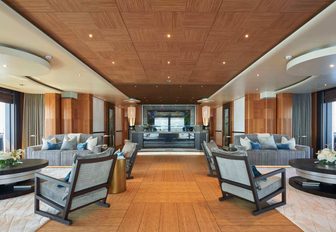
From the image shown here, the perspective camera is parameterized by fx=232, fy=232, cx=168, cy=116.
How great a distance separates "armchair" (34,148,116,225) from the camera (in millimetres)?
3041

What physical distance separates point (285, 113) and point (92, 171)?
9524 millimetres

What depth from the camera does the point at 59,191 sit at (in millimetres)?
3240

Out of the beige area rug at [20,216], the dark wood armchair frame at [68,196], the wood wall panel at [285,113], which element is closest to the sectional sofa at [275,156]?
the wood wall panel at [285,113]

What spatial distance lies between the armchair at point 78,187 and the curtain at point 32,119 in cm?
755

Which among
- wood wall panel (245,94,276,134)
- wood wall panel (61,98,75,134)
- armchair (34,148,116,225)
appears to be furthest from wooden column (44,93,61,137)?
wood wall panel (245,94,276,134)

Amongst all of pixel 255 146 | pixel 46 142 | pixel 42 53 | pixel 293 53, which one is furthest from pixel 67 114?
pixel 293 53

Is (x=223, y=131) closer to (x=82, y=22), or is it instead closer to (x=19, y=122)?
(x=19, y=122)

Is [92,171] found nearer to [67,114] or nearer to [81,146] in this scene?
[81,146]

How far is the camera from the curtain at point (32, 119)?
9.83 m

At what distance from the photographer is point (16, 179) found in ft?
14.0

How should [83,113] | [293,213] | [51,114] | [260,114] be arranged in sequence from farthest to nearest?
[260,114]
[83,113]
[51,114]
[293,213]

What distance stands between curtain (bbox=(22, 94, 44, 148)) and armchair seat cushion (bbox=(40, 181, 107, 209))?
747cm

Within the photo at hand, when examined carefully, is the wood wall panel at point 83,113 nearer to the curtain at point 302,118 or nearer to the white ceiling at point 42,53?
the white ceiling at point 42,53

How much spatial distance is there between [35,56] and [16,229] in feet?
10.7
